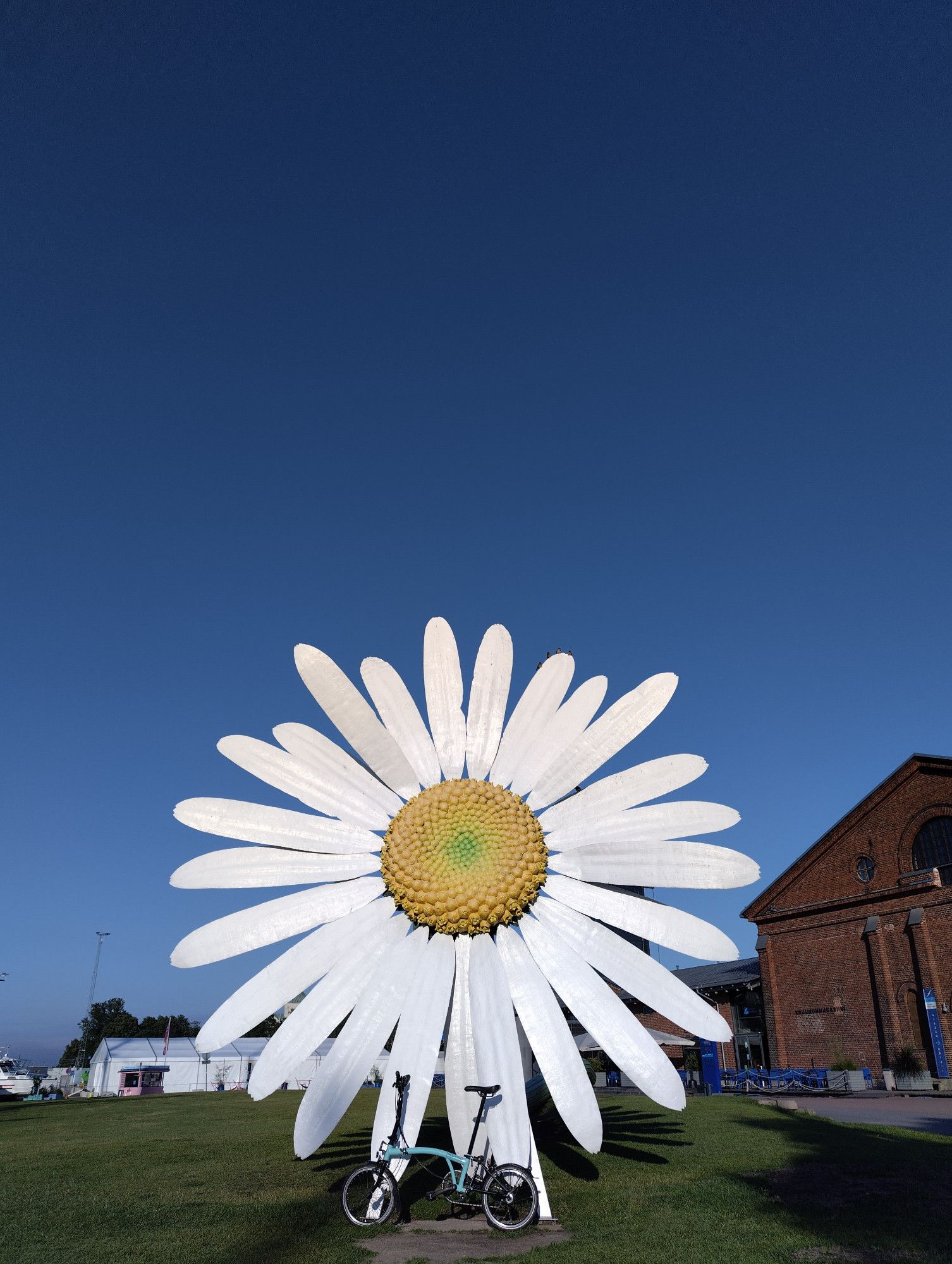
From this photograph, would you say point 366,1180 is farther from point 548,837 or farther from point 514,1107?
point 548,837

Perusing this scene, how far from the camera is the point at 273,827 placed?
5.00 meters

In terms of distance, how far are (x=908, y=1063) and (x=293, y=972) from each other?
1372 inches

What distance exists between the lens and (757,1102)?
17.2 metres

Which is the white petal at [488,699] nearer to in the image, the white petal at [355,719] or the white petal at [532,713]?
the white petal at [532,713]

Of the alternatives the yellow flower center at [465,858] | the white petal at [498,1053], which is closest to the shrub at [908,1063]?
the white petal at [498,1053]

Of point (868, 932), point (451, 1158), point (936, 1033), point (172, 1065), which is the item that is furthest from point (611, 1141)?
point (172, 1065)

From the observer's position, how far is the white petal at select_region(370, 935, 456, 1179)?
436 centimetres

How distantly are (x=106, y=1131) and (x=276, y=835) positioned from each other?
14.2 metres

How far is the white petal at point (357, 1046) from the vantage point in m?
4.08

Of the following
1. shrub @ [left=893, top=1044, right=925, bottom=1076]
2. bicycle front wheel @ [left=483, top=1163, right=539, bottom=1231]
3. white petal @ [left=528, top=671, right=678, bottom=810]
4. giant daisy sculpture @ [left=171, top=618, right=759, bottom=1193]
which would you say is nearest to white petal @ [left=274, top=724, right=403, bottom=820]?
giant daisy sculpture @ [left=171, top=618, right=759, bottom=1193]

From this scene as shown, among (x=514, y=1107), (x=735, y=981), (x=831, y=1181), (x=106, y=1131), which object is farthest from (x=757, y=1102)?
(x=735, y=981)

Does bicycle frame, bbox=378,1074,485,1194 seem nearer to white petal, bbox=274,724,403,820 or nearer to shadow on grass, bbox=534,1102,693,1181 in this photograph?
white petal, bbox=274,724,403,820

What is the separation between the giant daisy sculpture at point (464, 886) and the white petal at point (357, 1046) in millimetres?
10

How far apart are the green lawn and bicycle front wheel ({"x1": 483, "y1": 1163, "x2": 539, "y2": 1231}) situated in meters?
0.30
